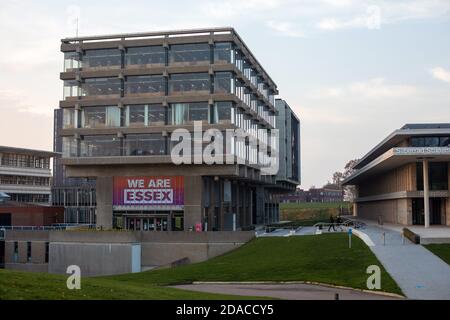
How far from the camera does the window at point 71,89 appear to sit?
73.9 meters

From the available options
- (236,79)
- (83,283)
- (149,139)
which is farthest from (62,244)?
(83,283)

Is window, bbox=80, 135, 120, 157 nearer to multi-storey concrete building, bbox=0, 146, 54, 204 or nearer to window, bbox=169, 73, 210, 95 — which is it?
window, bbox=169, 73, 210, 95

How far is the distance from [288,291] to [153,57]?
4528 centimetres

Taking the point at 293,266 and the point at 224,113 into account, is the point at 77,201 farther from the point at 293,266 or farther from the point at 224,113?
the point at 293,266

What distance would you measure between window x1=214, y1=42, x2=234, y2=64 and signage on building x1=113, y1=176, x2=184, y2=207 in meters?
14.4

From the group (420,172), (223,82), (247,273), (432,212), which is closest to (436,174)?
(420,172)

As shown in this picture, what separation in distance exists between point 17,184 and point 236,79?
186ft

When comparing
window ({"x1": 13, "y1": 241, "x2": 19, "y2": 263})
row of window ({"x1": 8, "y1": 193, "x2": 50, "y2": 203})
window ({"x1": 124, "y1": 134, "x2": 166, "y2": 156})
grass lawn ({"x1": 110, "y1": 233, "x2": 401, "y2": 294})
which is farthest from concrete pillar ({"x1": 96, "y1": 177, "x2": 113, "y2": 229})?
row of window ({"x1": 8, "y1": 193, "x2": 50, "y2": 203})

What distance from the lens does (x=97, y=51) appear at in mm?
73562

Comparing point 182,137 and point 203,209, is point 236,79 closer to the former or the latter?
point 182,137

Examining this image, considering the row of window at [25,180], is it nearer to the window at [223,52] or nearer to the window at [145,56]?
the window at [145,56]

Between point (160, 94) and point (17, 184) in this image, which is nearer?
point (160, 94)

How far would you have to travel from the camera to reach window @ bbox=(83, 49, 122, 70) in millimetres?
72875
